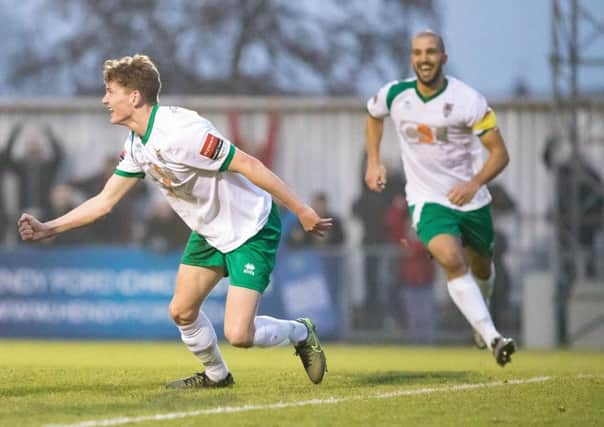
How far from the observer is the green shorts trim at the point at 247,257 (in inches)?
371

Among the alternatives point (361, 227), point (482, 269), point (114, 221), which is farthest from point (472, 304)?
point (114, 221)

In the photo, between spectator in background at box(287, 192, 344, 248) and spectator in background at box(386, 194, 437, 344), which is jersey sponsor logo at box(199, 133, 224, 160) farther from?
spectator in background at box(287, 192, 344, 248)

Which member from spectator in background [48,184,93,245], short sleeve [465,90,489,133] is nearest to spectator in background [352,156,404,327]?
spectator in background [48,184,93,245]

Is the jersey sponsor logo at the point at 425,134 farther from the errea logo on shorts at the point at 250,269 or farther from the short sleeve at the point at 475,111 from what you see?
the errea logo on shorts at the point at 250,269

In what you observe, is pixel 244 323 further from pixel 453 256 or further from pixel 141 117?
pixel 453 256

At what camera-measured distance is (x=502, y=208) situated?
73.6ft

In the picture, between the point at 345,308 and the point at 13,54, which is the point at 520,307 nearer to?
the point at 345,308

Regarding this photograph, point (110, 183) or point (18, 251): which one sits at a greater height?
point (110, 183)

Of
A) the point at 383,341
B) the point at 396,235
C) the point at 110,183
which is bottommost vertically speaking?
the point at 383,341

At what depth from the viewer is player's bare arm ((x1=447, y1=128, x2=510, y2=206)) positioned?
11.0 meters

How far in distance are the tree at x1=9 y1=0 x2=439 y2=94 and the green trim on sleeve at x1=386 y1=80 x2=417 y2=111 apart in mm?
23356

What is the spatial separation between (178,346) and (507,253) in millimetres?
4955

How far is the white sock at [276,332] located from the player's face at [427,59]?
233 centimetres

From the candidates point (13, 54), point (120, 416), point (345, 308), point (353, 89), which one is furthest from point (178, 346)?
point (13, 54)
